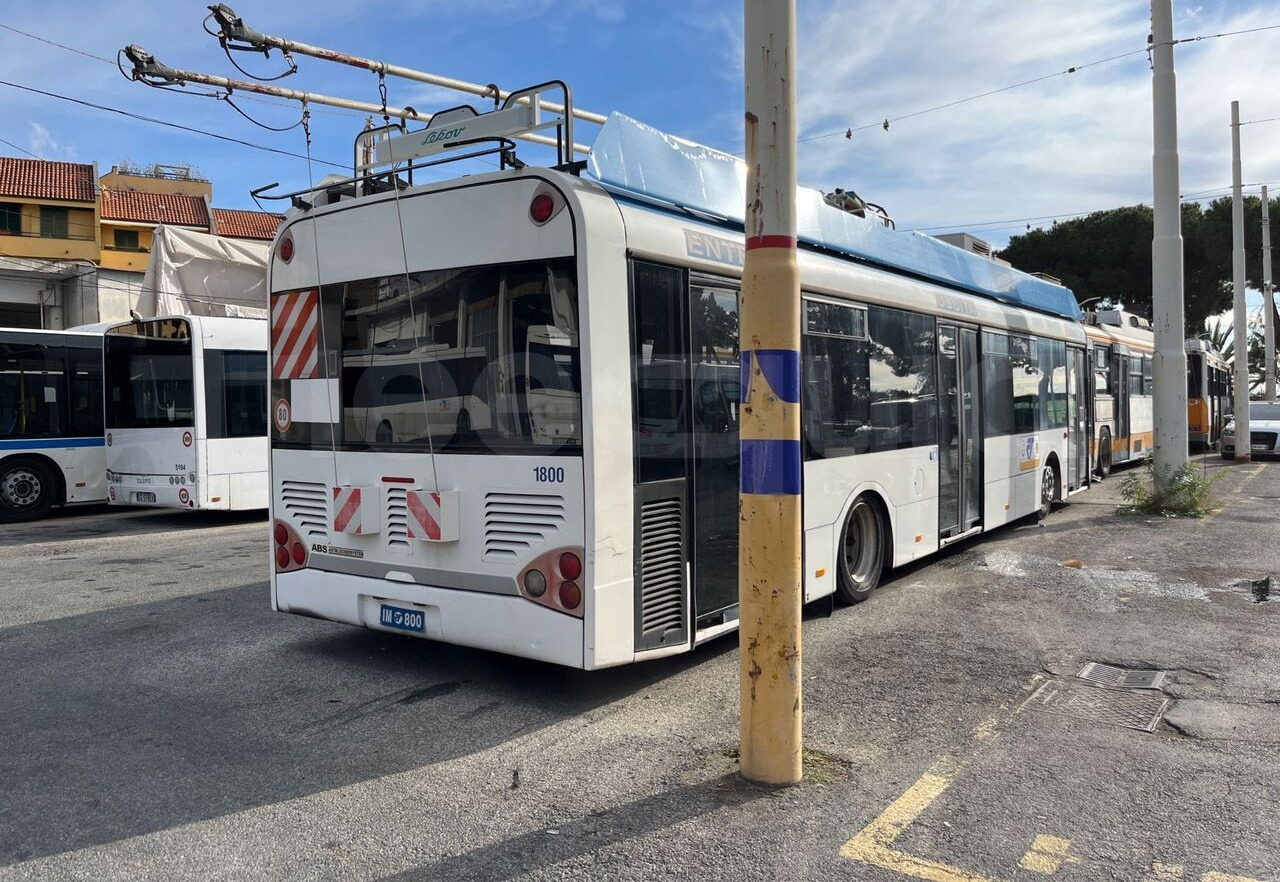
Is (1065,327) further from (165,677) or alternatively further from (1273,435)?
(1273,435)

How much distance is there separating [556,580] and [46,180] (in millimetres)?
54773

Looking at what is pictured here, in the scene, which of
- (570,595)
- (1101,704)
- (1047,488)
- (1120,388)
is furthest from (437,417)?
(1120,388)

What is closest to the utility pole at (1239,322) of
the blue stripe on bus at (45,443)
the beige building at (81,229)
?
the blue stripe on bus at (45,443)

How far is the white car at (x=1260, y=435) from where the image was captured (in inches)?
892

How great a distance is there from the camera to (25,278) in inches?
1391

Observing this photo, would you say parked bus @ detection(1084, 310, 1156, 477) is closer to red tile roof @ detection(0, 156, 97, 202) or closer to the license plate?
the license plate

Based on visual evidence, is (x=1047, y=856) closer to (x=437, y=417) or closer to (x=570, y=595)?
(x=570, y=595)

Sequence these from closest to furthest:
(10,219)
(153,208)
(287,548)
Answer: (287,548), (10,219), (153,208)

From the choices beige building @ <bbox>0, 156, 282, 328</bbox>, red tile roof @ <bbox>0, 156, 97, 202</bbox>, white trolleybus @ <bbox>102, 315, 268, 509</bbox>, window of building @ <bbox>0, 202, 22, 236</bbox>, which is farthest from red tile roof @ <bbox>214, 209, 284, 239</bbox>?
white trolleybus @ <bbox>102, 315, 268, 509</bbox>

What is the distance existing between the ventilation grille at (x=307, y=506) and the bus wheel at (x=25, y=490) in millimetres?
11104

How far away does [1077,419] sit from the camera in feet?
44.5

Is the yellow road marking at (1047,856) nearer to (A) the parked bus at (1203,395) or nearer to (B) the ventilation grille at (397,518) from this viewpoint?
(B) the ventilation grille at (397,518)

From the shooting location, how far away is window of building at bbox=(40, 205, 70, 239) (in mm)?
46844

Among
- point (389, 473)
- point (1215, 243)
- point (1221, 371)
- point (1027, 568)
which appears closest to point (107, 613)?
point (389, 473)
